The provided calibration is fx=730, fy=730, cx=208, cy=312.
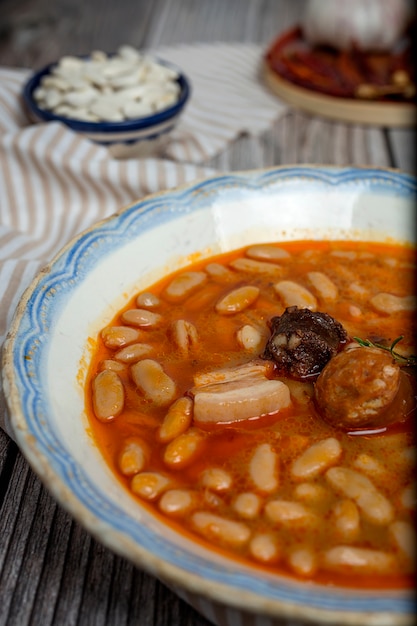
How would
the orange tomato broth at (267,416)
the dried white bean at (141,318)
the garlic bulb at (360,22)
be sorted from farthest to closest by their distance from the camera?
1. the garlic bulb at (360,22)
2. the dried white bean at (141,318)
3. the orange tomato broth at (267,416)

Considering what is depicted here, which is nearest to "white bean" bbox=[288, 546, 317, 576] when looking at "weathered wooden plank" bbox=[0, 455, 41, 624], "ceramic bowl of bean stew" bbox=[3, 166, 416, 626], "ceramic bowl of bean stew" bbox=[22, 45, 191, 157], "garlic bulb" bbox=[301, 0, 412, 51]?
"ceramic bowl of bean stew" bbox=[3, 166, 416, 626]

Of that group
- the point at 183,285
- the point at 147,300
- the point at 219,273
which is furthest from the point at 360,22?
the point at 147,300

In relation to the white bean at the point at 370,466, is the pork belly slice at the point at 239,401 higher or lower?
higher

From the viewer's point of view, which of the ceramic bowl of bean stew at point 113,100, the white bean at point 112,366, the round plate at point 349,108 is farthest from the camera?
the round plate at point 349,108

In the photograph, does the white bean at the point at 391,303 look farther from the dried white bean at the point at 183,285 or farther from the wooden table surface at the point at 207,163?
the wooden table surface at the point at 207,163

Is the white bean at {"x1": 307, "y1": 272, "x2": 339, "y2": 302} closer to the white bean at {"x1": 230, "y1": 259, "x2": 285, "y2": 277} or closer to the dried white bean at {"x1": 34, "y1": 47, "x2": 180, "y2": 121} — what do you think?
the white bean at {"x1": 230, "y1": 259, "x2": 285, "y2": 277}

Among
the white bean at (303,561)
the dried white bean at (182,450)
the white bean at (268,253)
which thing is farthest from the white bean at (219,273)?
the white bean at (303,561)

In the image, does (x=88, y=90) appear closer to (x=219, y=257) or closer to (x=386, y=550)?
(x=219, y=257)
